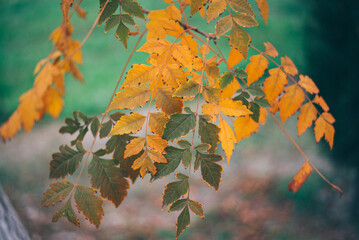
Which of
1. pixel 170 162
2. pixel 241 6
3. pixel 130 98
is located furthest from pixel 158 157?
pixel 241 6

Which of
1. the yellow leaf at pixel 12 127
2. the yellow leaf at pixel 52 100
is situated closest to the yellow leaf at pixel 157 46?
the yellow leaf at pixel 12 127

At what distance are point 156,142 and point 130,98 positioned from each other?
101 millimetres

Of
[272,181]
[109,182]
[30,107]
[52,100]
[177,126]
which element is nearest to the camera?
[177,126]

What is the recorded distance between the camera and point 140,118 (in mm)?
569

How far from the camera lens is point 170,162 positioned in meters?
0.56

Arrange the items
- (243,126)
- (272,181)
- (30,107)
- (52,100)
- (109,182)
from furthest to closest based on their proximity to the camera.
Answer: (272,181) → (52,100) → (30,107) → (243,126) → (109,182)

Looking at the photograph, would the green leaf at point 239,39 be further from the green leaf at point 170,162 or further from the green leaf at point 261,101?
the green leaf at point 170,162

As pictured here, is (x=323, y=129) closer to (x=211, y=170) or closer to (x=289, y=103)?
(x=289, y=103)

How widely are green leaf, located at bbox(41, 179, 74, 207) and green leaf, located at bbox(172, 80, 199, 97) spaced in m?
0.33

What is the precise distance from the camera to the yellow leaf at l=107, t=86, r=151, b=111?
21.3 inches

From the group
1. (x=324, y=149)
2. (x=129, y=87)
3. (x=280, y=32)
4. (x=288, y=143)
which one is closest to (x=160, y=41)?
(x=129, y=87)

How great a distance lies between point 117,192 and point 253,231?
72.8 inches

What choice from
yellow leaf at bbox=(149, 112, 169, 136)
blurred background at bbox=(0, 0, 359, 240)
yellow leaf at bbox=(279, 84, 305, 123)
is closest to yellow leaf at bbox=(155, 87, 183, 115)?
yellow leaf at bbox=(149, 112, 169, 136)

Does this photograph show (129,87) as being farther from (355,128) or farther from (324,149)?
(324,149)
